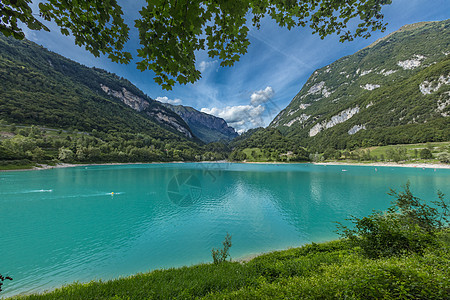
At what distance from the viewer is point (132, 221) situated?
56.5ft

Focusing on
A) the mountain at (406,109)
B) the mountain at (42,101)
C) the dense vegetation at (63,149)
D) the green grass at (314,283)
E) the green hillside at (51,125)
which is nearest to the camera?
the green grass at (314,283)

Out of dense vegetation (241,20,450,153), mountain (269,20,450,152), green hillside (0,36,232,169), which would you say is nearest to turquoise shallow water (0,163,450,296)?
green hillside (0,36,232,169)

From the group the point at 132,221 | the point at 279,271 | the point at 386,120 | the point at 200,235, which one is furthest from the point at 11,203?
the point at 386,120

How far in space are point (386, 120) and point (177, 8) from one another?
212674mm

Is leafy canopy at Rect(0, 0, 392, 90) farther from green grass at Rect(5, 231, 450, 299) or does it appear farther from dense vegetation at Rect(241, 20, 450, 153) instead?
dense vegetation at Rect(241, 20, 450, 153)

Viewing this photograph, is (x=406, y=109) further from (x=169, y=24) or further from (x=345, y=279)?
(x=169, y=24)

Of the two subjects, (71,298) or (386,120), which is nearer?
(71,298)

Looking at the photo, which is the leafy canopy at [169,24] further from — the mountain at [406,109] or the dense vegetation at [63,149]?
the mountain at [406,109]

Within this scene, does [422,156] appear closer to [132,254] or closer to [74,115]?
[132,254]

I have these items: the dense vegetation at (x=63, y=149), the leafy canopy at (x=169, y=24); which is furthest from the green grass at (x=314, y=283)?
the dense vegetation at (x=63, y=149)

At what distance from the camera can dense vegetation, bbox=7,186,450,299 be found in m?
2.72

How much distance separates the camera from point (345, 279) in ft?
10.9

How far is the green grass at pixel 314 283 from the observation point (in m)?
2.65

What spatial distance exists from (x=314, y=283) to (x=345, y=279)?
24.5 inches
